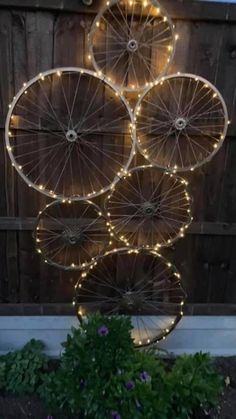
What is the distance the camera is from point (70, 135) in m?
2.51

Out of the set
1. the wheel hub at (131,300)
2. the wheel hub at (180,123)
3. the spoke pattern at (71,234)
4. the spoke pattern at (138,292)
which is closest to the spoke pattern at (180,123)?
the wheel hub at (180,123)

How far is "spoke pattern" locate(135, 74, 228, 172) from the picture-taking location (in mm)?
2615

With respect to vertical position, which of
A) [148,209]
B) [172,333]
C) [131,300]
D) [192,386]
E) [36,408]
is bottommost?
[36,408]

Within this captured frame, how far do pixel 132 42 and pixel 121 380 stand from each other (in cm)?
187

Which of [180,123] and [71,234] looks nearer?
[180,123]

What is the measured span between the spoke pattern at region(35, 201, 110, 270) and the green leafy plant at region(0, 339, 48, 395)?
0.69 meters

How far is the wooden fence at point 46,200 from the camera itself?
2.46 meters

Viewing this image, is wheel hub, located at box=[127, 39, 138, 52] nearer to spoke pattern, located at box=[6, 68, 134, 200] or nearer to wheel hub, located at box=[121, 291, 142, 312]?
spoke pattern, located at box=[6, 68, 134, 200]

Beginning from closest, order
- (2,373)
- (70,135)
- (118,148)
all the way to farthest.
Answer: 1. (70,135)
2. (118,148)
3. (2,373)

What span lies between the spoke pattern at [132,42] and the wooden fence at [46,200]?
8cm

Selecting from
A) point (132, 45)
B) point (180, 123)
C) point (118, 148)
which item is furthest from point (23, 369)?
point (132, 45)

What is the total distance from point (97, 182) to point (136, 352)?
3.53 feet

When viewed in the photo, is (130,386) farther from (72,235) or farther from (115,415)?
(72,235)

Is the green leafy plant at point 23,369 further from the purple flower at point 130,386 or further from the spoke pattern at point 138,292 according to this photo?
the purple flower at point 130,386
